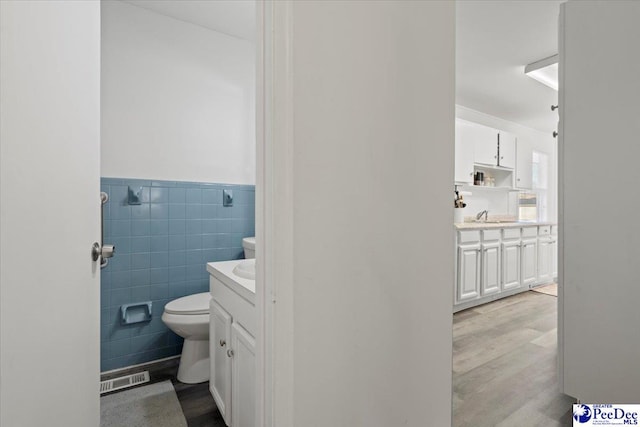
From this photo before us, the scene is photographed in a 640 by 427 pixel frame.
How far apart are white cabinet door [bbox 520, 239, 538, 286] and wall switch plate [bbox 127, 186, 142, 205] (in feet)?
14.1

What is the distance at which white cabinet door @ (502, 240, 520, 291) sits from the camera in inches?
145

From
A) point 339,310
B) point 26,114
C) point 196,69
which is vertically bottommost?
point 339,310

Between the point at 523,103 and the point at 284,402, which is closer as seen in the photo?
the point at 284,402

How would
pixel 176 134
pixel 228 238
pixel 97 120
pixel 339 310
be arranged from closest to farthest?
1. pixel 339 310
2. pixel 97 120
3. pixel 176 134
4. pixel 228 238

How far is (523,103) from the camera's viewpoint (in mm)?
4023

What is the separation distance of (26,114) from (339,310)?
77cm

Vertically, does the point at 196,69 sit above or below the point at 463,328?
above

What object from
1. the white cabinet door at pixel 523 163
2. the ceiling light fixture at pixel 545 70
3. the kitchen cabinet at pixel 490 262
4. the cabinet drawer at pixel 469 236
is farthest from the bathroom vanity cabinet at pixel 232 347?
the white cabinet door at pixel 523 163

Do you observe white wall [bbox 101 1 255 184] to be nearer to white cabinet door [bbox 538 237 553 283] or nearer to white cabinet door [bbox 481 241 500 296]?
white cabinet door [bbox 481 241 500 296]

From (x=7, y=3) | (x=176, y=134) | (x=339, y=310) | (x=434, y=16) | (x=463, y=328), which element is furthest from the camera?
(x=463, y=328)

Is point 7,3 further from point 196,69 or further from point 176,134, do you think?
point 196,69

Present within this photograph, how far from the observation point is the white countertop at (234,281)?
3.45 feet

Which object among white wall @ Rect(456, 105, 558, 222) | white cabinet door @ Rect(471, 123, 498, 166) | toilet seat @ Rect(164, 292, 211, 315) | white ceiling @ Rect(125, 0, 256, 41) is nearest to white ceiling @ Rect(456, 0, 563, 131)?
white wall @ Rect(456, 105, 558, 222)

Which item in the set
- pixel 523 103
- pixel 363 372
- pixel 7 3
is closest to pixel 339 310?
pixel 363 372
